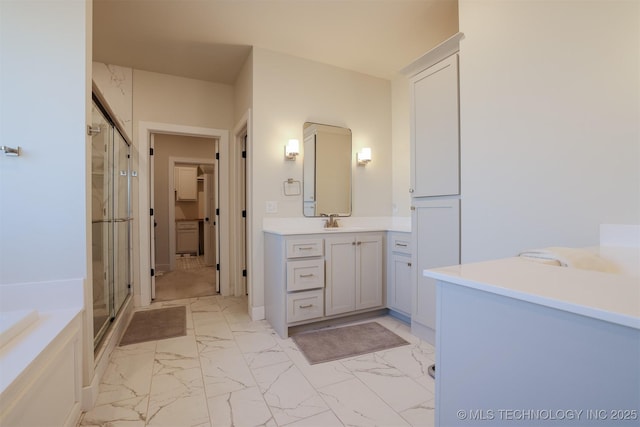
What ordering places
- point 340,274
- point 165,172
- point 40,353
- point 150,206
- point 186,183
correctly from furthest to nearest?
1. point 186,183
2. point 165,172
3. point 150,206
4. point 340,274
5. point 40,353

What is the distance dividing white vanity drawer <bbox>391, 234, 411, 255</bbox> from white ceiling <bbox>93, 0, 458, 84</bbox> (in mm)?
1903

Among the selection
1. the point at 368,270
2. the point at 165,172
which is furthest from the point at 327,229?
the point at 165,172

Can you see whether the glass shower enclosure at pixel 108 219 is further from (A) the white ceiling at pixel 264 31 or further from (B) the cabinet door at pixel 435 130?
(B) the cabinet door at pixel 435 130

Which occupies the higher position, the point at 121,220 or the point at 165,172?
the point at 165,172

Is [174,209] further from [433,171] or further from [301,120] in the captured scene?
[433,171]

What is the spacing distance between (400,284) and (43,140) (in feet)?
9.15

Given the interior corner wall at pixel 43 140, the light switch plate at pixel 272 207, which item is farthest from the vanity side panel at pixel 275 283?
the interior corner wall at pixel 43 140

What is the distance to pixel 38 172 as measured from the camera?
1.52 meters

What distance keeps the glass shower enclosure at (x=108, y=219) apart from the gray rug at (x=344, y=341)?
4.83 feet

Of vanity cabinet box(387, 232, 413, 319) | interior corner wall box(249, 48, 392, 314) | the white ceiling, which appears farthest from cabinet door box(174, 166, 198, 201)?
vanity cabinet box(387, 232, 413, 319)

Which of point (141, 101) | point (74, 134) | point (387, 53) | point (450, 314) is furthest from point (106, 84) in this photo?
point (450, 314)

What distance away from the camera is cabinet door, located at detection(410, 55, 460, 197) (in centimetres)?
213

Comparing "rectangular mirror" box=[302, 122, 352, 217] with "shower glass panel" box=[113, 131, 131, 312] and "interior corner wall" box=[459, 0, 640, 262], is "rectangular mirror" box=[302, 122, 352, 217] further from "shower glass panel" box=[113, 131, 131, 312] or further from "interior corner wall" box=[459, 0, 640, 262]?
"shower glass panel" box=[113, 131, 131, 312]

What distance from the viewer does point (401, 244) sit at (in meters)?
2.81
